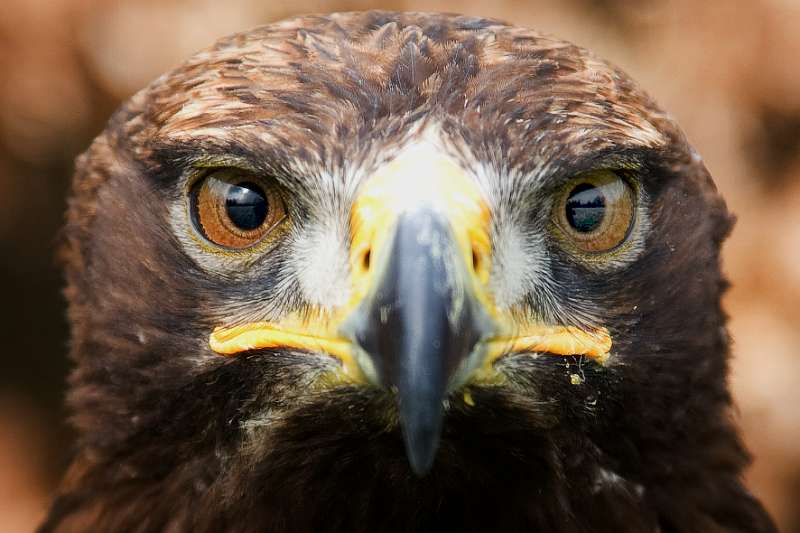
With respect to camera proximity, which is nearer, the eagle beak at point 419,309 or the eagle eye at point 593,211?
the eagle beak at point 419,309

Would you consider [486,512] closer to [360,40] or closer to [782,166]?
[360,40]

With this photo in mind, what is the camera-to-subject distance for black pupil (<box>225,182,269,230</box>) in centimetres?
203

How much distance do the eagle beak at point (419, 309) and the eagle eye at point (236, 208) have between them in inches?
7.6

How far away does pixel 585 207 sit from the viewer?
2066 mm

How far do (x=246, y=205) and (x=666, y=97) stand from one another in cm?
308

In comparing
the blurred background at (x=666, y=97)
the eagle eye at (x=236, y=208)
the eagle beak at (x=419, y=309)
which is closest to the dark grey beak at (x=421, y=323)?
the eagle beak at (x=419, y=309)

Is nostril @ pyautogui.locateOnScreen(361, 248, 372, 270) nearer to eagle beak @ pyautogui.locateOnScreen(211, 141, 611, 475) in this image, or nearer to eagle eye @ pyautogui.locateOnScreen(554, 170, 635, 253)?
eagle beak @ pyautogui.locateOnScreen(211, 141, 611, 475)

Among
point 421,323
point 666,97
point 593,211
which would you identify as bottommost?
point 421,323

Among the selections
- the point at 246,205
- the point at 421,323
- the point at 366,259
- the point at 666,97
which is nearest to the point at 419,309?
the point at 421,323

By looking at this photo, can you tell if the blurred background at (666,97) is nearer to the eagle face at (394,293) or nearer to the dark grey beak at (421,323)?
the eagle face at (394,293)

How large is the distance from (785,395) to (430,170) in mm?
3300

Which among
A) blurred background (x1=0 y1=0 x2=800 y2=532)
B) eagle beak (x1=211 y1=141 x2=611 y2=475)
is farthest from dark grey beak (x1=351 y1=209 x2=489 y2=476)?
blurred background (x1=0 y1=0 x2=800 y2=532)

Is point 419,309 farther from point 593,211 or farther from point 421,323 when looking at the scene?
point 593,211

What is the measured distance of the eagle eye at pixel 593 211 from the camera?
205 centimetres
